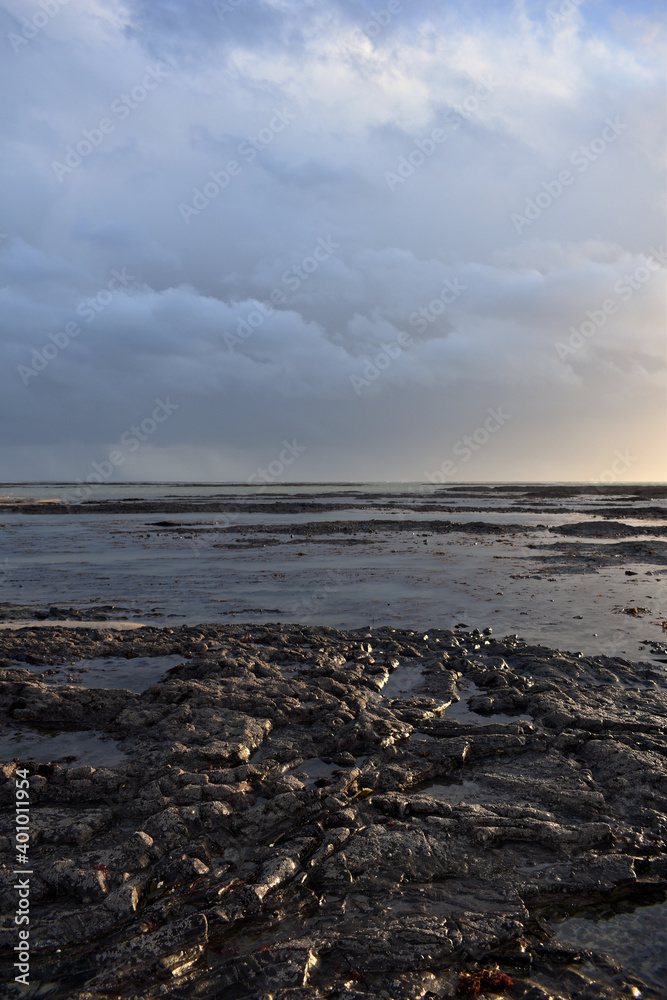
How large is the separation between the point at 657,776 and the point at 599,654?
4761 mm

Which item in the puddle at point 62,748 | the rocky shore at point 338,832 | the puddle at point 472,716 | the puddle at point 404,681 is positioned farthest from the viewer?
the puddle at point 404,681

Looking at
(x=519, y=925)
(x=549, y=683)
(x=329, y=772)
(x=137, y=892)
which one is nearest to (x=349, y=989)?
(x=519, y=925)

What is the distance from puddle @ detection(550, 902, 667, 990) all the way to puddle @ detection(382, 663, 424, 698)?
14.9 feet

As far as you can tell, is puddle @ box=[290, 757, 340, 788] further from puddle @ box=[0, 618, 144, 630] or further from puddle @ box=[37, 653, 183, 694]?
puddle @ box=[0, 618, 144, 630]

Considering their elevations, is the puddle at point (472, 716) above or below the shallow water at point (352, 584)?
below

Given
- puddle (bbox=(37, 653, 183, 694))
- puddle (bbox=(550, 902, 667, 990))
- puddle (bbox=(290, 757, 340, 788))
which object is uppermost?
puddle (bbox=(550, 902, 667, 990))

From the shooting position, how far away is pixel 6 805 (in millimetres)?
5387

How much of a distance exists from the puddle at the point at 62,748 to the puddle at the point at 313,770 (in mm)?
2076

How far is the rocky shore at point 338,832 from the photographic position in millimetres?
3498

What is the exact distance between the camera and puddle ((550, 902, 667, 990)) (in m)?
3.55

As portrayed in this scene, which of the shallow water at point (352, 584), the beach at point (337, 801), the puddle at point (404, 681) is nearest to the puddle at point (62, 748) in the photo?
the beach at point (337, 801)

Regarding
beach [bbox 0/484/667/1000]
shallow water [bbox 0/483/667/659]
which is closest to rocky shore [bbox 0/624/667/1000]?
beach [bbox 0/484/667/1000]

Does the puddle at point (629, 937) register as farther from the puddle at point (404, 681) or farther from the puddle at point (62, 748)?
the puddle at point (62, 748)

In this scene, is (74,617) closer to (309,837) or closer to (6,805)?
(6,805)
